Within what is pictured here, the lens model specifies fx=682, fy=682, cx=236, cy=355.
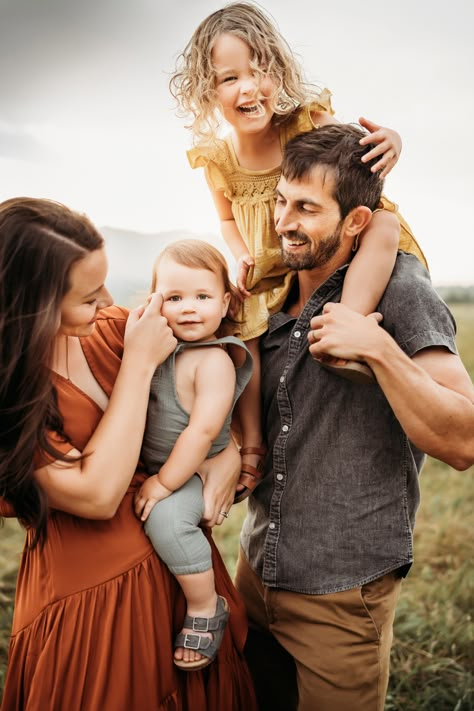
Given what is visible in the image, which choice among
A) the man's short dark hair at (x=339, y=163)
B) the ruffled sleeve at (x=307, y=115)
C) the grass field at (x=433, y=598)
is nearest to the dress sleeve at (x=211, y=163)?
the ruffled sleeve at (x=307, y=115)

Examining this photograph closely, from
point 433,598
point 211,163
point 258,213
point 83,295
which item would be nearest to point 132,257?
point 211,163

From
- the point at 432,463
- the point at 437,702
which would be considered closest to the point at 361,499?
the point at 437,702

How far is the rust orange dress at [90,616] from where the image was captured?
1.58 metres

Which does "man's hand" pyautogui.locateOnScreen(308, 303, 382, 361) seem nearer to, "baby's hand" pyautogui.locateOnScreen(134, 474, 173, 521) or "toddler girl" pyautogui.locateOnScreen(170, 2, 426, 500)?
"toddler girl" pyautogui.locateOnScreen(170, 2, 426, 500)

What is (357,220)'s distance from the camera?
1846 mm

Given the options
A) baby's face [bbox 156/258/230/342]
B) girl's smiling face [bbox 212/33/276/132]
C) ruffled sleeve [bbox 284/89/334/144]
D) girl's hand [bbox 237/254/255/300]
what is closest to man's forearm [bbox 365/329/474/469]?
baby's face [bbox 156/258/230/342]

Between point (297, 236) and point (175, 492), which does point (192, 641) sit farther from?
point (297, 236)

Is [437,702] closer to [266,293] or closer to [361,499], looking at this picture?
[361,499]

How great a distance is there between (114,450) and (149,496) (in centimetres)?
20

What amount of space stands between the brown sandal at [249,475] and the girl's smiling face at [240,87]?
978mm

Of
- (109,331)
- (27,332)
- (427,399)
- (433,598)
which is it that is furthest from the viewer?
(433,598)

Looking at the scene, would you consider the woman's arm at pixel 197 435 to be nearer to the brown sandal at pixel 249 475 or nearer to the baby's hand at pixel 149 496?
the baby's hand at pixel 149 496

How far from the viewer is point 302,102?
2.09 meters

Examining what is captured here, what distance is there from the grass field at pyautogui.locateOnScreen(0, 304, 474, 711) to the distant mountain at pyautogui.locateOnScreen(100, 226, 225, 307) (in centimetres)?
187
